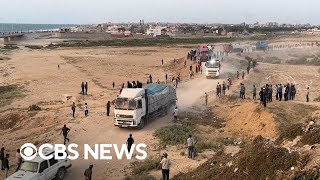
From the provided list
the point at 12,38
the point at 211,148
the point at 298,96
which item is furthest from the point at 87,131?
the point at 12,38

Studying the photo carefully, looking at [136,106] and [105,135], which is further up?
[136,106]

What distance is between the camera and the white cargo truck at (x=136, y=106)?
24297 mm

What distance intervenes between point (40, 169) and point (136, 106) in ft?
30.2

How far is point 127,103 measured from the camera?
961 inches

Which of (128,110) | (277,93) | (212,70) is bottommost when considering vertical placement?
(128,110)

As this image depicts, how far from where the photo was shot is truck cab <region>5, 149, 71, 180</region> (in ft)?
51.8

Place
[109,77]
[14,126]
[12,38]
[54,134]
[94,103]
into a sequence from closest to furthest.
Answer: [54,134]
[14,126]
[94,103]
[109,77]
[12,38]

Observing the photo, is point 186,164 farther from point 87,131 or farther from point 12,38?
point 12,38

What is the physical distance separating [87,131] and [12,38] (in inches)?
5051

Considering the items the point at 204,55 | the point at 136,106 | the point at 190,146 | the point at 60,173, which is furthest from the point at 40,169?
the point at 204,55

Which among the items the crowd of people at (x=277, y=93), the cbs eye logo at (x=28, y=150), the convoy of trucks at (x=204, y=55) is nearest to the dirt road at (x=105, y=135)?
the cbs eye logo at (x=28, y=150)

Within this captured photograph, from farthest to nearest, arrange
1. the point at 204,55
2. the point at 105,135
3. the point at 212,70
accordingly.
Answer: the point at 204,55 → the point at 212,70 → the point at 105,135

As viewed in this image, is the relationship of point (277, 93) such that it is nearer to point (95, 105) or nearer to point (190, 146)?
point (190, 146)

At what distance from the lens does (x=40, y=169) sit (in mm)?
16203
